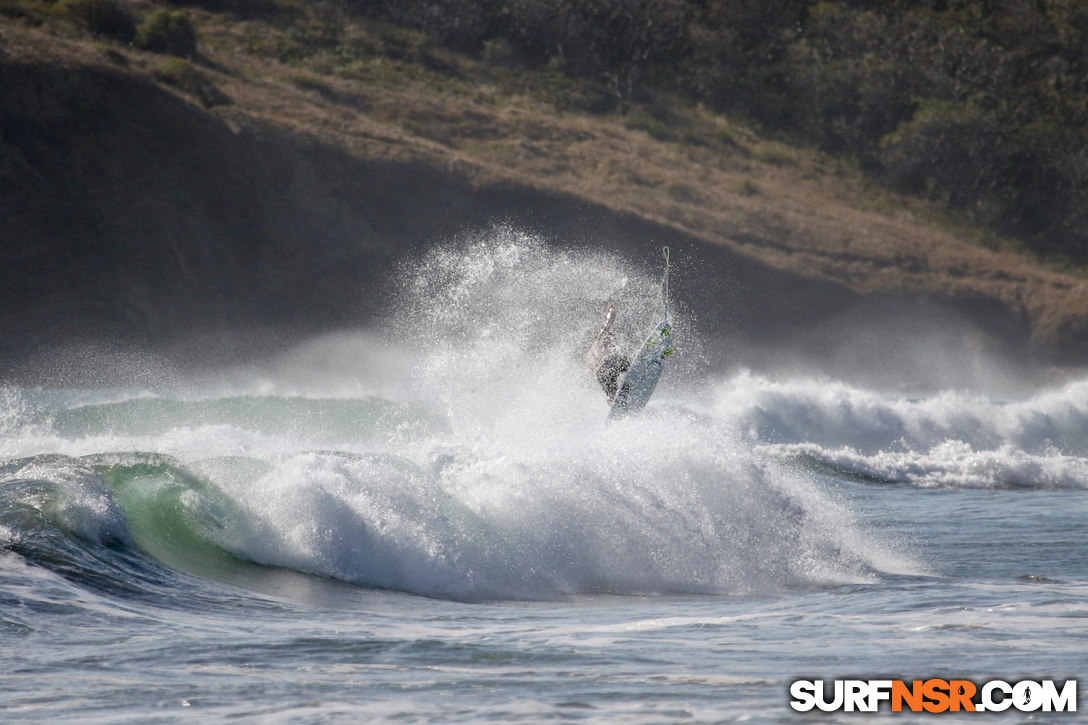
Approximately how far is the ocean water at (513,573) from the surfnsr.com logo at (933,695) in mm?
159

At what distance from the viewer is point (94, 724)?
7.08 m

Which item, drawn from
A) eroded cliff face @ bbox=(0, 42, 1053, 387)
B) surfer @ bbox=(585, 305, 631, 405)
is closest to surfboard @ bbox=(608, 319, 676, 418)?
surfer @ bbox=(585, 305, 631, 405)

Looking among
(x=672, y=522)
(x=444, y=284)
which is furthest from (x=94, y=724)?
(x=444, y=284)

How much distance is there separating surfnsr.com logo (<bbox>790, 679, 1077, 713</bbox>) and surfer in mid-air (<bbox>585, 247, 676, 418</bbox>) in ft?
29.4

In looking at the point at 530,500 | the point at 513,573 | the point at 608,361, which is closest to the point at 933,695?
the point at 513,573

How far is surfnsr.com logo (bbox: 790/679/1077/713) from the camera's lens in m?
7.57

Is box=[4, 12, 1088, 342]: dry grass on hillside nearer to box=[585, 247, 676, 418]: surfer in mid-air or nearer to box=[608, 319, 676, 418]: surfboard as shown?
box=[585, 247, 676, 418]: surfer in mid-air

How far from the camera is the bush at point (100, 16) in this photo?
46.2 metres

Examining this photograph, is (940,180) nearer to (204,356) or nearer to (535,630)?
(204,356)

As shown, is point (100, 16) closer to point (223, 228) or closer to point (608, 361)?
point (223, 228)

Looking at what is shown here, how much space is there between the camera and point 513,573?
460 inches

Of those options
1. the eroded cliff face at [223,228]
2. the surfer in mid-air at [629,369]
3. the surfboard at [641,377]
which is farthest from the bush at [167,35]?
the surfboard at [641,377]

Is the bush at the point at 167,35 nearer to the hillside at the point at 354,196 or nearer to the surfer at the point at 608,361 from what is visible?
the hillside at the point at 354,196

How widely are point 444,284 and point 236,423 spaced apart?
15649 millimetres
